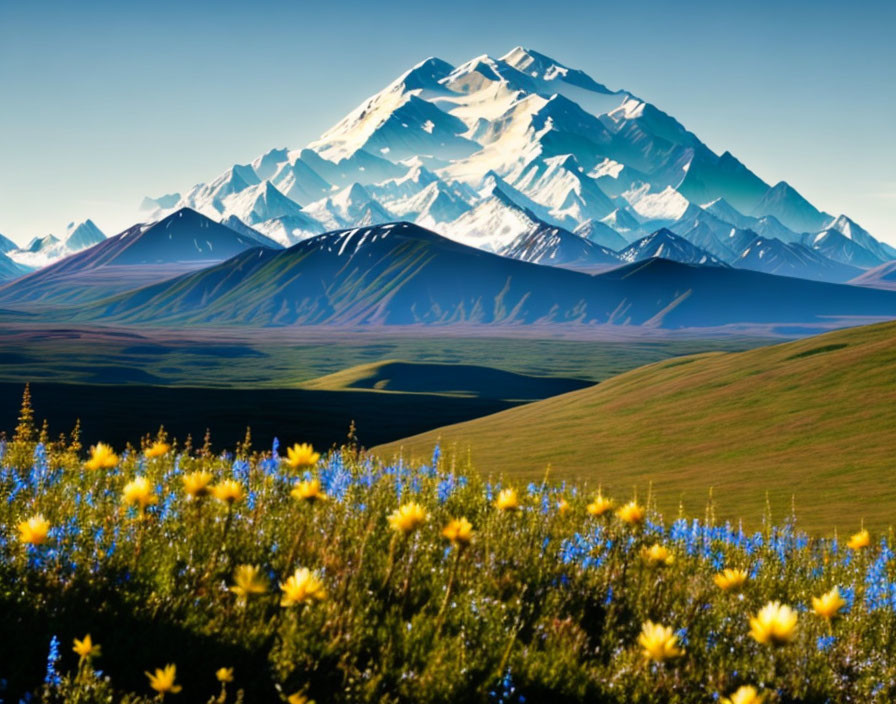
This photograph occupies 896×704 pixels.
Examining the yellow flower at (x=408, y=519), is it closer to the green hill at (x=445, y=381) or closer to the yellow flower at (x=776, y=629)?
the yellow flower at (x=776, y=629)

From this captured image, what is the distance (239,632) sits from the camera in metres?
4.41

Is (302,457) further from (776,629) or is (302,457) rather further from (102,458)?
(776,629)

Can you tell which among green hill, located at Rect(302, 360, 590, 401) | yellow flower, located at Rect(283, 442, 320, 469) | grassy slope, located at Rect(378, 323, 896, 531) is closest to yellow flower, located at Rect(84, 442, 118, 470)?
yellow flower, located at Rect(283, 442, 320, 469)

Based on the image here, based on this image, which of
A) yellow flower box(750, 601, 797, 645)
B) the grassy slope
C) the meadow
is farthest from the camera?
the grassy slope

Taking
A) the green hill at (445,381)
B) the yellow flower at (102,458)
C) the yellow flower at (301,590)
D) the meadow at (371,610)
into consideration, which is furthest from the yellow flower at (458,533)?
the green hill at (445,381)

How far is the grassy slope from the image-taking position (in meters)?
28.4

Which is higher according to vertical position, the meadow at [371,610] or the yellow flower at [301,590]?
the yellow flower at [301,590]

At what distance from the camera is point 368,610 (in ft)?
16.0

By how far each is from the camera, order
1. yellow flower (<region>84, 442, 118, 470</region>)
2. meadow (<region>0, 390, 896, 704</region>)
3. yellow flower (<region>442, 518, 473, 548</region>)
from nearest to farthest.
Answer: meadow (<region>0, 390, 896, 704</region>) < yellow flower (<region>442, 518, 473, 548</region>) < yellow flower (<region>84, 442, 118, 470</region>)

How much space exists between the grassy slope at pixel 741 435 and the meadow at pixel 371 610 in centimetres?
1806

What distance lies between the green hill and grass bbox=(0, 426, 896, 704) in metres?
115

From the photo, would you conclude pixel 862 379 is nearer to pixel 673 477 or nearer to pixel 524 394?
pixel 673 477

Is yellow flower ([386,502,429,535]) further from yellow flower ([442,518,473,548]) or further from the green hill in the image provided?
the green hill

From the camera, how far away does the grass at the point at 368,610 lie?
4164mm
